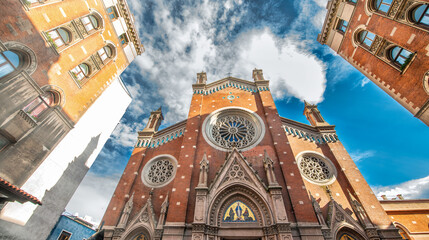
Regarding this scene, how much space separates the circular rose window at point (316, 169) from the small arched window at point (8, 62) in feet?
70.9

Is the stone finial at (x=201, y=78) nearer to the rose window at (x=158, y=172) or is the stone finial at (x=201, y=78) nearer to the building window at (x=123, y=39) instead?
the building window at (x=123, y=39)

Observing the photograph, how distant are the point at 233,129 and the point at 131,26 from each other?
1567cm

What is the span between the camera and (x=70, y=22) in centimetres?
1232

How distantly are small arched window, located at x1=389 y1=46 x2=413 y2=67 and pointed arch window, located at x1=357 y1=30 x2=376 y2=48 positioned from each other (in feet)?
5.96

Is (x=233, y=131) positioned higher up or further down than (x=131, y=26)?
further down

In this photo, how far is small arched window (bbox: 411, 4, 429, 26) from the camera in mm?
9042

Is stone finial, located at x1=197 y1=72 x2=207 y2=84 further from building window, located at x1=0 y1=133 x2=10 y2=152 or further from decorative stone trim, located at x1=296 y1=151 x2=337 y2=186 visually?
building window, located at x1=0 y1=133 x2=10 y2=152

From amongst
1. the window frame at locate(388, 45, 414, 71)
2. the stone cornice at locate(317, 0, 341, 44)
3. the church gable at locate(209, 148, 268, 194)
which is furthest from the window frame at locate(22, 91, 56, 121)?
the stone cornice at locate(317, 0, 341, 44)

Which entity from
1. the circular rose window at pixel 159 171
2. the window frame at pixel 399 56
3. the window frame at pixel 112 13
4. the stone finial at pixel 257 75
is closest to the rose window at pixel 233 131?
the circular rose window at pixel 159 171

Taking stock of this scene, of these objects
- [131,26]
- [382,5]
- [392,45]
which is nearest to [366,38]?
[382,5]

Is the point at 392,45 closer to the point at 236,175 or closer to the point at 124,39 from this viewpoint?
the point at 236,175

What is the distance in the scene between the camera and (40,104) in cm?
1102

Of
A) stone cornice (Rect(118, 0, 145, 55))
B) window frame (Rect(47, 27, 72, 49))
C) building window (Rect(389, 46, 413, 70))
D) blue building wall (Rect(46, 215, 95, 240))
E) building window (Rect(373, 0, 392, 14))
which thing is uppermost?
stone cornice (Rect(118, 0, 145, 55))

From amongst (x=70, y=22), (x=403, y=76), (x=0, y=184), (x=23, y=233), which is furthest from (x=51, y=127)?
(x=403, y=76)
